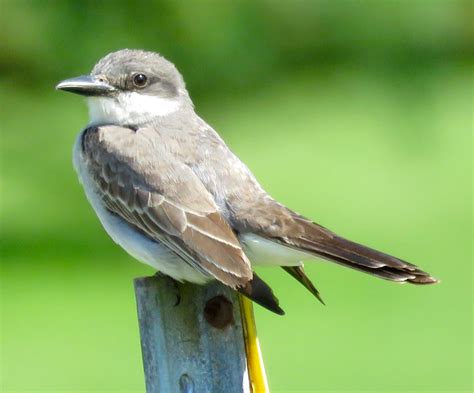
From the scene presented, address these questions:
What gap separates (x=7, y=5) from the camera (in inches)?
372

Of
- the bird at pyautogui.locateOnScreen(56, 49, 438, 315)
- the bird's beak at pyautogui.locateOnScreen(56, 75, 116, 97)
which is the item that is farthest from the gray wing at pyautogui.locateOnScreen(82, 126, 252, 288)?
the bird's beak at pyautogui.locateOnScreen(56, 75, 116, 97)

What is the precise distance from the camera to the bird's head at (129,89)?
428 cm

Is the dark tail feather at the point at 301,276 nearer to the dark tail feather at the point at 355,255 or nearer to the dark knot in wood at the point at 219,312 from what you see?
the dark tail feather at the point at 355,255

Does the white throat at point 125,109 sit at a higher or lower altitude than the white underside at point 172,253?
higher

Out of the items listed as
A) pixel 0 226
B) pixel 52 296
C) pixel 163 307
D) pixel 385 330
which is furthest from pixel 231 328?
pixel 0 226

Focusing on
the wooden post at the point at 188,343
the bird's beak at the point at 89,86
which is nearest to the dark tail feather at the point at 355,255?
the wooden post at the point at 188,343

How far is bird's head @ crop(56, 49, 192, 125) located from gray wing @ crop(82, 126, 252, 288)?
101mm

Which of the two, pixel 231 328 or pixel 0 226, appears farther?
pixel 0 226

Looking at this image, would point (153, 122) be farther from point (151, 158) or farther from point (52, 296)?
point (52, 296)

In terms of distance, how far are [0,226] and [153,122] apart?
14.1 feet

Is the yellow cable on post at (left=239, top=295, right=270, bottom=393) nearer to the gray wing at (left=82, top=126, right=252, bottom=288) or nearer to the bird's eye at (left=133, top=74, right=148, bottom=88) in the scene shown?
the gray wing at (left=82, top=126, right=252, bottom=288)

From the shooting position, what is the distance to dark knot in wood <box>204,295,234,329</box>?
3.37 m

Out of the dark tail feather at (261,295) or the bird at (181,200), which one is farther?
the bird at (181,200)

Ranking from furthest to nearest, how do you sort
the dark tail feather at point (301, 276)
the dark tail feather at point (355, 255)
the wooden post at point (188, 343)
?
the dark tail feather at point (301, 276) < the dark tail feather at point (355, 255) < the wooden post at point (188, 343)
